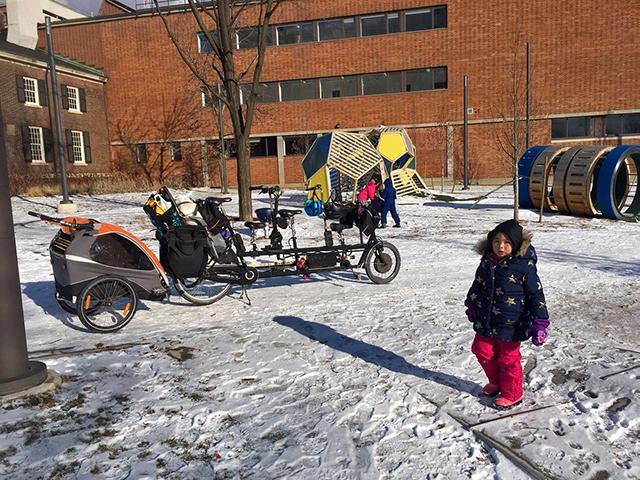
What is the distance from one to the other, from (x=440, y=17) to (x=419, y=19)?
1353 mm

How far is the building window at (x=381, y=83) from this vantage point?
35.3m

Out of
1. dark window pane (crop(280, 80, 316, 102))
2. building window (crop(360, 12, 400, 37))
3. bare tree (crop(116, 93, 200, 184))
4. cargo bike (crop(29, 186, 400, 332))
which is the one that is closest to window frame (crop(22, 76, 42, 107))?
bare tree (crop(116, 93, 200, 184))

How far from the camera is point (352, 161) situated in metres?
22.1

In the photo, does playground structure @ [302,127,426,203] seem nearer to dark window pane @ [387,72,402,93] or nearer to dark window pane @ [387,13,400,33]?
dark window pane @ [387,72,402,93]

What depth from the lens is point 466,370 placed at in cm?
474

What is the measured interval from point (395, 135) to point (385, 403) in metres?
23.1

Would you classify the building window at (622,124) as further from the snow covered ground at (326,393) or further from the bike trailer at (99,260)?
the bike trailer at (99,260)

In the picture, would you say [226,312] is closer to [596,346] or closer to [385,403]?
[385,403]

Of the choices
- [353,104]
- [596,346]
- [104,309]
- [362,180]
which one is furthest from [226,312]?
[353,104]

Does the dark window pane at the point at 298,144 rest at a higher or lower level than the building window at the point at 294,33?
lower

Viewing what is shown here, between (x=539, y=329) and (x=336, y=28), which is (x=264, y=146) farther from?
(x=539, y=329)

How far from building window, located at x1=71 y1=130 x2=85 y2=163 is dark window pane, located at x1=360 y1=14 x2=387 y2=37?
20.5m

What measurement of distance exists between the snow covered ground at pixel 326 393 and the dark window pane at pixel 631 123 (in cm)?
3057

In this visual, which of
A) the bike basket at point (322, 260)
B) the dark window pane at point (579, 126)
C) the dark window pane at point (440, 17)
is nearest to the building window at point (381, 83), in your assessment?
the dark window pane at point (440, 17)
